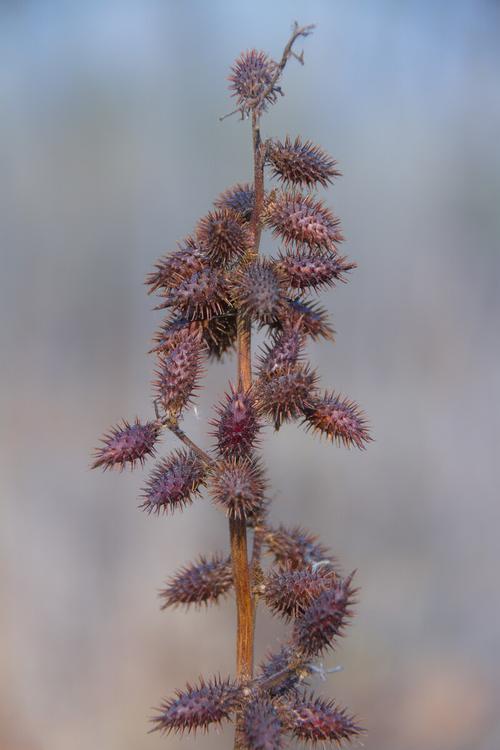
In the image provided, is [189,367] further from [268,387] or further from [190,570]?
[190,570]

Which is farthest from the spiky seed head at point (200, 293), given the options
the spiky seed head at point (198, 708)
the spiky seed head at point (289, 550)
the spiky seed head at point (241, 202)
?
the spiky seed head at point (198, 708)

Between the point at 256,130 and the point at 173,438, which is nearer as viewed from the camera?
the point at 256,130

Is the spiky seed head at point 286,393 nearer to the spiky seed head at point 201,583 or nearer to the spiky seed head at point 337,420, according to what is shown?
the spiky seed head at point 337,420

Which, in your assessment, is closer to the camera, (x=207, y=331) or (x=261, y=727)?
(x=261, y=727)

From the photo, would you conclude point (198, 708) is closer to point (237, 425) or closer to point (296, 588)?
point (296, 588)

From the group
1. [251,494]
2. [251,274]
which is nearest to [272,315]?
[251,274]

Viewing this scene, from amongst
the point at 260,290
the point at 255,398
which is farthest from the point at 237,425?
the point at 260,290
